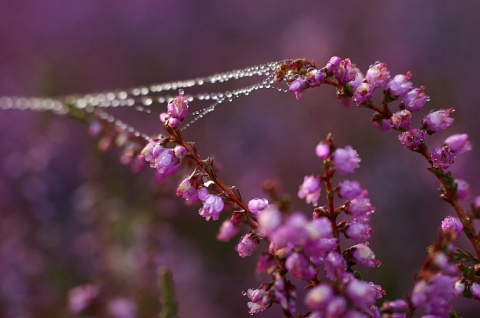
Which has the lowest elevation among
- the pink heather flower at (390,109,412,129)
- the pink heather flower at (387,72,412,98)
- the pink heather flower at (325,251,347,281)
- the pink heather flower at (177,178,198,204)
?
Result: the pink heather flower at (325,251,347,281)

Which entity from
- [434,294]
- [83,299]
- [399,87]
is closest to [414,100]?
[399,87]

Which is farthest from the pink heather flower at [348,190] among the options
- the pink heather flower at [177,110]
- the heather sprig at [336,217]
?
the pink heather flower at [177,110]

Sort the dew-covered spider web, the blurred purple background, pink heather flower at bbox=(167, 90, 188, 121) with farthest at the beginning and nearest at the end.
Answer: the blurred purple background
the dew-covered spider web
pink heather flower at bbox=(167, 90, 188, 121)

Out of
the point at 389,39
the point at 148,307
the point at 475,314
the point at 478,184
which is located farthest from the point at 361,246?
the point at 389,39

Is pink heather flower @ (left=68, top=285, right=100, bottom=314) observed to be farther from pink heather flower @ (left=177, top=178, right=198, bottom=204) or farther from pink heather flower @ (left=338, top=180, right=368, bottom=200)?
pink heather flower @ (left=338, top=180, right=368, bottom=200)

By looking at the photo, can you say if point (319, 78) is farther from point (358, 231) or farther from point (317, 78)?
point (358, 231)

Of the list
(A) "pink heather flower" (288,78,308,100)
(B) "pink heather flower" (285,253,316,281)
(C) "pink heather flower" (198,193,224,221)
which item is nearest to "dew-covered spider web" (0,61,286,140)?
(A) "pink heather flower" (288,78,308,100)
